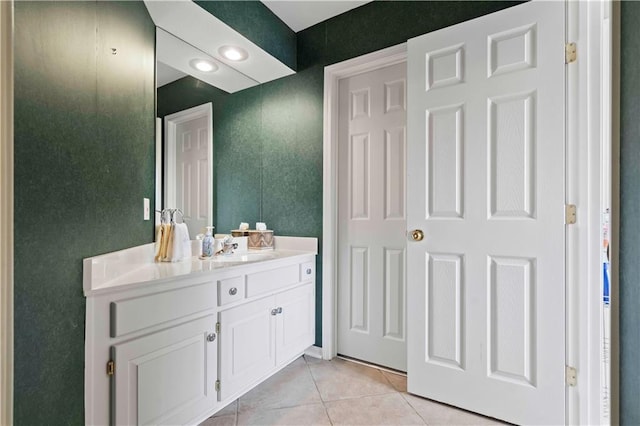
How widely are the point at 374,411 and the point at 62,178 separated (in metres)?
1.75

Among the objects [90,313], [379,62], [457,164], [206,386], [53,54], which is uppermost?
[379,62]

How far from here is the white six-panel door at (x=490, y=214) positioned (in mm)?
1483

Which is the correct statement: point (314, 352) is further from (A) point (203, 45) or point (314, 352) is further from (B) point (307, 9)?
(B) point (307, 9)

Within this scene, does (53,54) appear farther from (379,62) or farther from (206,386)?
(379,62)

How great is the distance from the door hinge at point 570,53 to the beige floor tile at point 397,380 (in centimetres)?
193

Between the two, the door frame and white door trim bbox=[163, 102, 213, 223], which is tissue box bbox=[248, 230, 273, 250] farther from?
the door frame

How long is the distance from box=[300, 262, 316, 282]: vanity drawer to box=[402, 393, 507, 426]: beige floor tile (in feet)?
3.22

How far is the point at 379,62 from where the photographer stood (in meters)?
2.17

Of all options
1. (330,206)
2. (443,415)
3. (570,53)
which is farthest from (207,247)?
(570,53)

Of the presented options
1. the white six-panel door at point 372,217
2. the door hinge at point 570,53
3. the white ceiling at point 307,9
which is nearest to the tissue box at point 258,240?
the white six-panel door at point 372,217

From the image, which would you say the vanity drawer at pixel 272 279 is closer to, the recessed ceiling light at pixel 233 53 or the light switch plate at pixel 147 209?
the light switch plate at pixel 147 209

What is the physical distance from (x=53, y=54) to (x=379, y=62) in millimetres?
1822

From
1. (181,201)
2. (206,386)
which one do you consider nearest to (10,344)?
(206,386)

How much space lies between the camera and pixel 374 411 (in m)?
1.69
